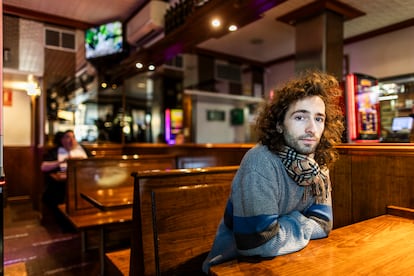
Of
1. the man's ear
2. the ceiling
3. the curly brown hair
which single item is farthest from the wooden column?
the man's ear

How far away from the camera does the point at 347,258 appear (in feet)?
3.57

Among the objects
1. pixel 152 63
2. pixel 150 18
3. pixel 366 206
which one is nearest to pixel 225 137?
pixel 152 63

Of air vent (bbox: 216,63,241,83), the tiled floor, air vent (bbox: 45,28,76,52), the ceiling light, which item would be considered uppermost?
air vent (bbox: 45,28,76,52)

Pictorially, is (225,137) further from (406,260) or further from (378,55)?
(406,260)

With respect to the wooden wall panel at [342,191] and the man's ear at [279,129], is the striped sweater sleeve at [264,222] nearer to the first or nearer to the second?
the man's ear at [279,129]

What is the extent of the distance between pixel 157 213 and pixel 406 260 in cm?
119

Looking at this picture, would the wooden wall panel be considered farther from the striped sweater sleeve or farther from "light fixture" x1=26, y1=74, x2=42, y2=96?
"light fixture" x1=26, y1=74, x2=42, y2=96

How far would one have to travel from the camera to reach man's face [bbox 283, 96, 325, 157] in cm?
131

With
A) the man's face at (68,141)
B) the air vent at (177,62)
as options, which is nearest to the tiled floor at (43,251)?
the man's face at (68,141)

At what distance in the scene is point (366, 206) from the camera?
1.85 m

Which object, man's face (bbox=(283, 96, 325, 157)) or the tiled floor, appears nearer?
man's face (bbox=(283, 96, 325, 157))

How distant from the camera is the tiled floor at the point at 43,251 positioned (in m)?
2.91

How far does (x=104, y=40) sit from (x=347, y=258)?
5185mm

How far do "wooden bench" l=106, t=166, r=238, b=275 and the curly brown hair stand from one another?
0.68 meters
